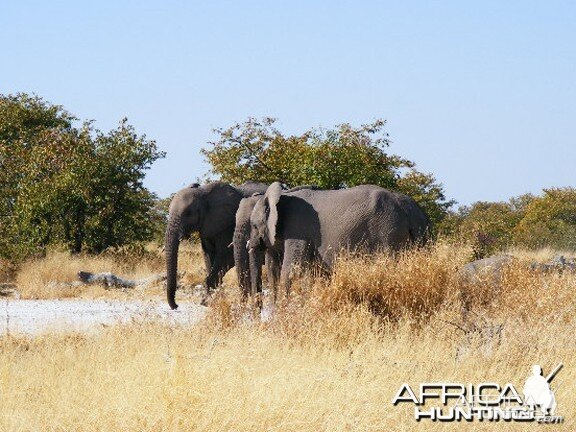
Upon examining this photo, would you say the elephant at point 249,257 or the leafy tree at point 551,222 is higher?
the leafy tree at point 551,222

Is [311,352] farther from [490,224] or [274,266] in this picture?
[490,224]

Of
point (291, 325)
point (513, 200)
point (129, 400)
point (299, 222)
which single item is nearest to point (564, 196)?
point (513, 200)

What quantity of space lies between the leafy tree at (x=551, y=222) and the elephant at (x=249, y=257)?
92.6 ft

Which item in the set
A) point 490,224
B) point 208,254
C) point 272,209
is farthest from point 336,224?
point 490,224

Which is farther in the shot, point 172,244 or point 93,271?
point 93,271

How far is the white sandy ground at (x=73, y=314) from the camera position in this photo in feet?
49.8

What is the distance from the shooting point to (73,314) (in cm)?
1886

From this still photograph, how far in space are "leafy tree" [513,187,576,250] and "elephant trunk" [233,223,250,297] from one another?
28108 millimetres

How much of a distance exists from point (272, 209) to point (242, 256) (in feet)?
8.56

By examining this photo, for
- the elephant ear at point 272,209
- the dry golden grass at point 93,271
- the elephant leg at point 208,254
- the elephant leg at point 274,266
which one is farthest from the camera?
the dry golden grass at point 93,271

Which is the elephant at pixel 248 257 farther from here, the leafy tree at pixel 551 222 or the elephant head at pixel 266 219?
the leafy tree at pixel 551 222

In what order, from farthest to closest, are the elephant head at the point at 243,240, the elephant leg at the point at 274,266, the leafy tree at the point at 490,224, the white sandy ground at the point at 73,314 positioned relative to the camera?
the leafy tree at the point at 490,224 < the elephant head at the point at 243,240 < the elephant leg at the point at 274,266 < the white sandy ground at the point at 73,314

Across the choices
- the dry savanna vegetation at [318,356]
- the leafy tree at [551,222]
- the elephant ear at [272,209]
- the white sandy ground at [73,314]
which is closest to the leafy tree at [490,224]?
the leafy tree at [551,222]

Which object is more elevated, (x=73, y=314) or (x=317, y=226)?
(x=317, y=226)
